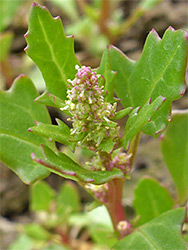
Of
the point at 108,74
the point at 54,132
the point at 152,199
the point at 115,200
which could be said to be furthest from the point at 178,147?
the point at 54,132

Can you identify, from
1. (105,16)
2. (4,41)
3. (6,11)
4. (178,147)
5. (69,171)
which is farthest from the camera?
(105,16)

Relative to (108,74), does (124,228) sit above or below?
below

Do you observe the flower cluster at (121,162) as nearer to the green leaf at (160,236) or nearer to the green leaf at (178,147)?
the green leaf at (160,236)

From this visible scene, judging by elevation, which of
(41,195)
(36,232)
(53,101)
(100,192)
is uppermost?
(53,101)

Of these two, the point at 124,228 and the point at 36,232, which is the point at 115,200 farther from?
the point at 36,232

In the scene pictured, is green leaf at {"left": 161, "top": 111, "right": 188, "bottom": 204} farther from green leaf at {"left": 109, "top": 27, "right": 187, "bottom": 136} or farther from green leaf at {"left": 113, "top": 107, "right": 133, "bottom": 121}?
green leaf at {"left": 113, "top": 107, "right": 133, "bottom": 121}

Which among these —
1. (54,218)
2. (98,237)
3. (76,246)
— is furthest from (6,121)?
(76,246)
